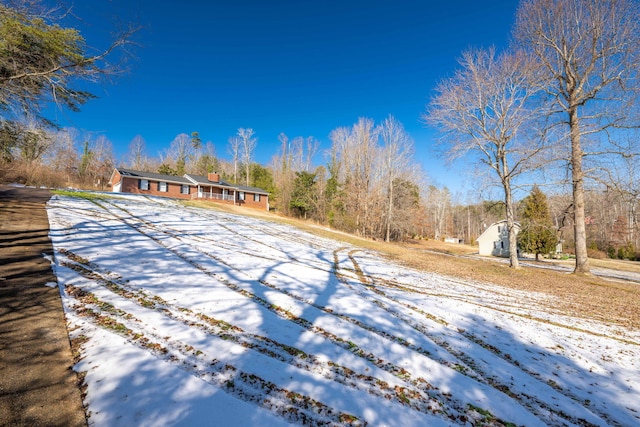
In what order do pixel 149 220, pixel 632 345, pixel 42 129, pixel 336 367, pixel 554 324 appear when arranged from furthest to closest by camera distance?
pixel 149 220, pixel 42 129, pixel 554 324, pixel 632 345, pixel 336 367

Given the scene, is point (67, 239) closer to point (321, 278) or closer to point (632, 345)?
point (321, 278)

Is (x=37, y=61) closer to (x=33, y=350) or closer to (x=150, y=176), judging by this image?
(x=33, y=350)

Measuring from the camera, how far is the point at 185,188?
34344 millimetres

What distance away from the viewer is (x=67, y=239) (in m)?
7.28

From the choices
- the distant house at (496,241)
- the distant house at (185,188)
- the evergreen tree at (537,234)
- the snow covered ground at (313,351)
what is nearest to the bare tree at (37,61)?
the snow covered ground at (313,351)

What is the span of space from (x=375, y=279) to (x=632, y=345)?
5324 mm

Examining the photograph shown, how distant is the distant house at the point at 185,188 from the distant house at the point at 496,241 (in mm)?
29682

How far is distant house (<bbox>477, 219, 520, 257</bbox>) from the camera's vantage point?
103 feet

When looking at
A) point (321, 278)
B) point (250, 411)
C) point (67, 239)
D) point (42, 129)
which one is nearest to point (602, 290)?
point (321, 278)

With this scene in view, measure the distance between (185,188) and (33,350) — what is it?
3460 cm

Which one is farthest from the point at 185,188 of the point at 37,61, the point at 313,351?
the point at 313,351

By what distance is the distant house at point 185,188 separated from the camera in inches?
1214

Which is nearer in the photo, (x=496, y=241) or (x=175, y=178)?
(x=496, y=241)

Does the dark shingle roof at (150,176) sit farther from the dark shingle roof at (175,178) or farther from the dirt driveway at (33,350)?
the dirt driveway at (33,350)
